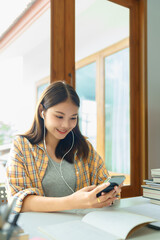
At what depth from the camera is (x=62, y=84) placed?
1400mm

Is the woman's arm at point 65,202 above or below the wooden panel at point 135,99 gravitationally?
below

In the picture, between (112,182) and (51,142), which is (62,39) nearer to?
(51,142)

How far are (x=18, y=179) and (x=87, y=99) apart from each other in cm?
141

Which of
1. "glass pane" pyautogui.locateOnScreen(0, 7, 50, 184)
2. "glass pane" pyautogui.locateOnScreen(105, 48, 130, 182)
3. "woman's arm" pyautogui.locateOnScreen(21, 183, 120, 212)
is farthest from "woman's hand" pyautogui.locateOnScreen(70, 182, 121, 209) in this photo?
"glass pane" pyautogui.locateOnScreen(105, 48, 130, 182)

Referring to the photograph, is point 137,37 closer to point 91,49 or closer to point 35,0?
point 91,49

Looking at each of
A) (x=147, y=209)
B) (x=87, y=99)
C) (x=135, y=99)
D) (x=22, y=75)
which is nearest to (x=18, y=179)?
(x=147, y=209)

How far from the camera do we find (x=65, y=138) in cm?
148

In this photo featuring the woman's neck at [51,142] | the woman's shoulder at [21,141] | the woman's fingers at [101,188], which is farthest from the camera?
the woman's neck at [51,142]

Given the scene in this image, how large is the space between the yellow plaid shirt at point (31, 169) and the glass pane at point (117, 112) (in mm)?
1096

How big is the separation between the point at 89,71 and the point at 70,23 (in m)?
0.47

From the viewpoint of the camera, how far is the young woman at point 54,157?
1137 mm

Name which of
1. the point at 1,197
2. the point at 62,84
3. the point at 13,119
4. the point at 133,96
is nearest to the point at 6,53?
the point at 13,119

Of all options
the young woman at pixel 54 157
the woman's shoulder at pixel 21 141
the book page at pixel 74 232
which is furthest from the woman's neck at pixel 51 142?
the book page at pixel 74 232

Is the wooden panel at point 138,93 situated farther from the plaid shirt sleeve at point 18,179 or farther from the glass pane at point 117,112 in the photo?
the plaid shirt sleeve at point 18,179
